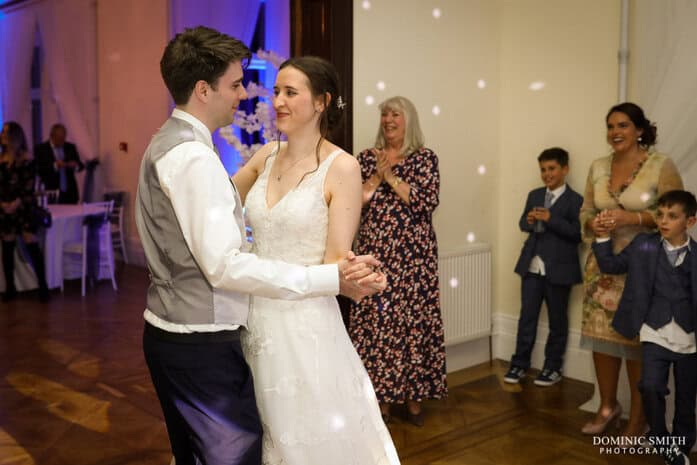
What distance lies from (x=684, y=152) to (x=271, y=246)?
2.44 m

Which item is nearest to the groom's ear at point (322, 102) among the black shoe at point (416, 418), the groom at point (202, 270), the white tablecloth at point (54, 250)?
the groom at point (202, 270)

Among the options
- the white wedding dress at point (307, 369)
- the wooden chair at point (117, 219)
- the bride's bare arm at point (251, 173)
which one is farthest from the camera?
the wooden chair at point (117, 219)

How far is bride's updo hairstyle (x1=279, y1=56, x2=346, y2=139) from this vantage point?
7.85ft

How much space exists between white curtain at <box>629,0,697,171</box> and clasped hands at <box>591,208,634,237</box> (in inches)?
18.5

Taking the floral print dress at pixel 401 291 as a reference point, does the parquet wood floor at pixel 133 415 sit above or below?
below

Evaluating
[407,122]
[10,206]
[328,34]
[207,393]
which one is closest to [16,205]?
[10,206]

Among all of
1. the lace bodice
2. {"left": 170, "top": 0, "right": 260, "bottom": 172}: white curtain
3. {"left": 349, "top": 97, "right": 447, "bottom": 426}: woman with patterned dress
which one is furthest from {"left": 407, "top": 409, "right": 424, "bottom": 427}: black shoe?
{"left": 170, "top": 0, "right": 260, "bottom": 172}: white curtain

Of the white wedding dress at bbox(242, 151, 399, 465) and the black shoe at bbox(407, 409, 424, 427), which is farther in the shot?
the black shoe at bbox(407, 409, 424, 427)

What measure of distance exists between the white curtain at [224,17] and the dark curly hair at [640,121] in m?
3.86

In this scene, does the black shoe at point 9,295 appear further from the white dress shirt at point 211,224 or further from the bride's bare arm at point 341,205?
the white dress shirt at point 211,224

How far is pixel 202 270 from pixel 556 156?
10.6ft

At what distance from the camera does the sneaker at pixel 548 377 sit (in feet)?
15.4

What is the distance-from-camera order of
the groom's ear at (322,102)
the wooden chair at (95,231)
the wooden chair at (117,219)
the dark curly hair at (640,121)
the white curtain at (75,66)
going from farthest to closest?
the white curtain at (75,66), the wooden chair at (117,219), the wooden chair at (95,231), the dark curly hair at (640,121), the groom's ear at (322,102)

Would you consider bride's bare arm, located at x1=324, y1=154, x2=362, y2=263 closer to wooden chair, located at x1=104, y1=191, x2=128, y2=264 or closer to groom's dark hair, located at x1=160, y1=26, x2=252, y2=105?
groom's dark hair, located at x1=160, y1=26, x2=252, y2=105
